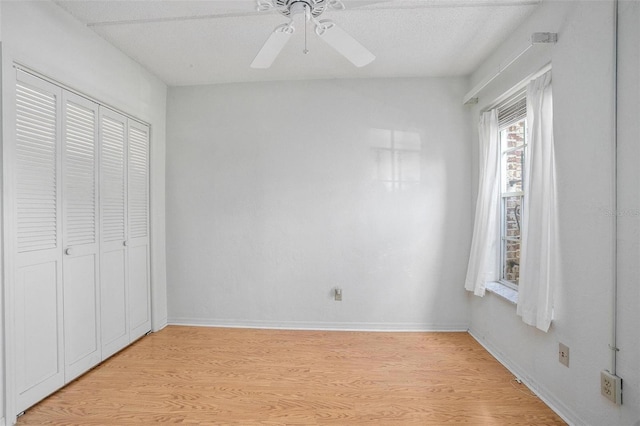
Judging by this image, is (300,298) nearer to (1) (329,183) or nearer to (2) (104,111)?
(1) (329,183)

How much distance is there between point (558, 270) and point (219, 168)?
9.67ft

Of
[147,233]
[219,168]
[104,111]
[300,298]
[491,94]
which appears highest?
[491,94]

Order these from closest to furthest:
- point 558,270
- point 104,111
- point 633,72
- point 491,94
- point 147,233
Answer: point 633,72 → point 558,270 → point 104,111 → point 491,94 → point 147,233

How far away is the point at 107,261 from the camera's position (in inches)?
97.5

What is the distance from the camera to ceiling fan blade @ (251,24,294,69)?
1550mm

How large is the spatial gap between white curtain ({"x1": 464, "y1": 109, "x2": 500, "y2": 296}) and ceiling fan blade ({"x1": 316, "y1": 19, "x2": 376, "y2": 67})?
59.5 inches

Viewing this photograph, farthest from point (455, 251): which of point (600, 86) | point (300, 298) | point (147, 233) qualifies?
point (147, 233)

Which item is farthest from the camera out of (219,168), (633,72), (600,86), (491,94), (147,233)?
(219,168)

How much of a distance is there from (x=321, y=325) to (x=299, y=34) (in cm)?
265

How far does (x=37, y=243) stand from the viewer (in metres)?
1.90

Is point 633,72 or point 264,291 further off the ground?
point 633,72

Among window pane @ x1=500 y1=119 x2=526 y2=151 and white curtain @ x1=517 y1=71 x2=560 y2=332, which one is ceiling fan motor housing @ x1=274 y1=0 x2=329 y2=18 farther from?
window pane @ x1=500 y1=119 x2=526 y2=151

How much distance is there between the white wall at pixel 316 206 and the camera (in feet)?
10.1

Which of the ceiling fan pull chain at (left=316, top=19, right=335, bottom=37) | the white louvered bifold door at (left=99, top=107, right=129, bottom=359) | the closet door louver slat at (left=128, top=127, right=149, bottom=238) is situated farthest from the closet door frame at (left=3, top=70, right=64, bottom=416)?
the ceiling fan pull chain at (left=316, top=19, right=335, bottom=37)
